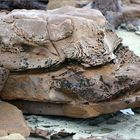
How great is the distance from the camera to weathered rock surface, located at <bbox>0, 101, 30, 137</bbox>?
269 cm

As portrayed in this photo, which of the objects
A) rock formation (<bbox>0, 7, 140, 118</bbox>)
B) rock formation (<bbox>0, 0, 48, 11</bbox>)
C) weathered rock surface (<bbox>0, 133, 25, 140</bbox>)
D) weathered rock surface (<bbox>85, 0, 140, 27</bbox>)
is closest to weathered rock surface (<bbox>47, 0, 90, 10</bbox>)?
rock formation (<bbox>0, 0, 48, 11</bbox>)

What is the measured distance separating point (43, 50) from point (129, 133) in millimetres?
814

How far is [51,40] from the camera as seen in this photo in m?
3.02

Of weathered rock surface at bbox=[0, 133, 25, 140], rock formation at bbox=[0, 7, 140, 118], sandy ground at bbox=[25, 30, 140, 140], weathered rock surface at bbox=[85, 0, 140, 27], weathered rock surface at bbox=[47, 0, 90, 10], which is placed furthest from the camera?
weathered rock surface at bbox=[47, 0, 90, 10]

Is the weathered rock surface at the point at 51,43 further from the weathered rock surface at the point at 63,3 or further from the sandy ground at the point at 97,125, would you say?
the weathered rock surface at the point at 63,3

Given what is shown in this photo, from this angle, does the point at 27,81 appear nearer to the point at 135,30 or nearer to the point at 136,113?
the point at 136,113

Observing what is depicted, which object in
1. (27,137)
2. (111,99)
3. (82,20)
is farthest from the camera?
(82,20)

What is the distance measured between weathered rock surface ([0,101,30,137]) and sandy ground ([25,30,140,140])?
0.09 metres

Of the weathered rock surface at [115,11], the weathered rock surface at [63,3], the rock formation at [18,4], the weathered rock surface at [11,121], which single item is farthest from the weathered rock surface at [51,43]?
the weathered rock surface at [63,3]

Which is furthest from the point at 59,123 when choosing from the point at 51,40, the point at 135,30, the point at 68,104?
the point at 135,30

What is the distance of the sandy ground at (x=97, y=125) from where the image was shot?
9.20ft

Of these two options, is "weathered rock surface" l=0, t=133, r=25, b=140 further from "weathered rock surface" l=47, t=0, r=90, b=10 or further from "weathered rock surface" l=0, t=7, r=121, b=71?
"weathered rock surface" l=47, t=0, r=90, b=10

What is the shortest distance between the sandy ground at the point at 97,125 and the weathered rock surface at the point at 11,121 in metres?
0.09

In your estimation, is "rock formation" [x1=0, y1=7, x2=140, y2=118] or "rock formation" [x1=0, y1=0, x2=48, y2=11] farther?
"rock formation" [x1=0, y1=0, x2=48, y2=11]
